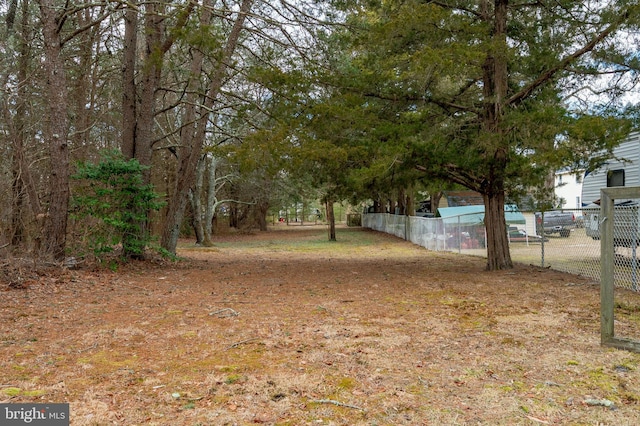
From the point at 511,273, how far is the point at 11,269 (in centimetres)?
893

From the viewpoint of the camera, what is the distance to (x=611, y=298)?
4.06 m

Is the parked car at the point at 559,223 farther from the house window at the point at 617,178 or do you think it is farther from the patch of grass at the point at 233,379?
the patch of grass at the point at 233,379

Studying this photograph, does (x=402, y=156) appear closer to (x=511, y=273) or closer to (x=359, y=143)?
(x=359, y=143)

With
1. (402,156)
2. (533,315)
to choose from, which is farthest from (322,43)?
(533,315)

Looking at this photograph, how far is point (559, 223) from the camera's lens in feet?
38.5

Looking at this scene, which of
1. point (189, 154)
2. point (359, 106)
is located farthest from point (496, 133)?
point (189, 154)

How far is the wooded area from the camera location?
750 cm

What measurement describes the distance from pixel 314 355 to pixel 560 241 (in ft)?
26.6

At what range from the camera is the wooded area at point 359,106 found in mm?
7504

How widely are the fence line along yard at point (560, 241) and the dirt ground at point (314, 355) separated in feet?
2.47

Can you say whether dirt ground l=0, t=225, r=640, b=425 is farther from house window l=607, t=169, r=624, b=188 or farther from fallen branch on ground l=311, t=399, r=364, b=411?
house window l=607, t=169, r=624, b=188

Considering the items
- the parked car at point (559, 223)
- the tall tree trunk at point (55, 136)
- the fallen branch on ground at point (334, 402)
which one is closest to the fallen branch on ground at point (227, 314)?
the fallen branch on ground at point (334, 402)

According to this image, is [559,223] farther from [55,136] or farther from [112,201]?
[55,136]

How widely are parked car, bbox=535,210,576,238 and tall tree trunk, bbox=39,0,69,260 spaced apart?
9.34 metres
